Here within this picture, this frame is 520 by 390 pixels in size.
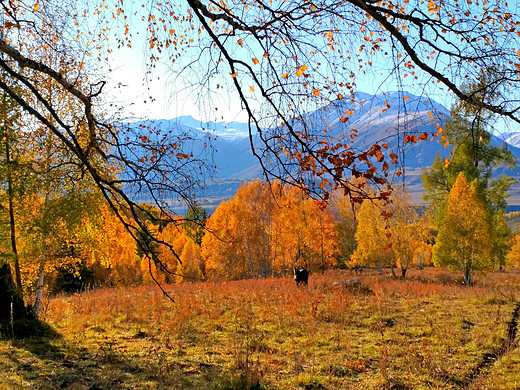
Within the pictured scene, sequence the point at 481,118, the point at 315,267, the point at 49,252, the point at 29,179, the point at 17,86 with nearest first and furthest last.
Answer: the point at 481,118
the point at 29,179
the point at 17,86
the point at 49,252
the point at 315,267

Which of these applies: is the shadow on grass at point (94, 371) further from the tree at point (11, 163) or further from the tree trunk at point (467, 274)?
the tree trunk at point (467, 274)

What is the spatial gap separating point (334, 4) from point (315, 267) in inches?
1413

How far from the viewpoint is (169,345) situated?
628 cm

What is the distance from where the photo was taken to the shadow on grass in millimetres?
4219

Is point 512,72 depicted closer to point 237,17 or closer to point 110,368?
point 237,17

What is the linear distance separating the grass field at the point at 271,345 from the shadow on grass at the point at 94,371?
15 mm

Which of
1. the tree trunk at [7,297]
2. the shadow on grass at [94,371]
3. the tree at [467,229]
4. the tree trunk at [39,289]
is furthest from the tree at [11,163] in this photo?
the tree at [467,229]

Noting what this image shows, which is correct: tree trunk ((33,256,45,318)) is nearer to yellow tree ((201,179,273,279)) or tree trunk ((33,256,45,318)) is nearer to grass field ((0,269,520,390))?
grass field ((0,269,520,390))

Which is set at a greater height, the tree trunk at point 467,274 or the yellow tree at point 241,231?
the yellow tree at point 241,231

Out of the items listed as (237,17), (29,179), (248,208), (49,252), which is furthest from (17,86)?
(248,208)

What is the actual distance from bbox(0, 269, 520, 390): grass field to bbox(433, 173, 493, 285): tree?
8.54 m

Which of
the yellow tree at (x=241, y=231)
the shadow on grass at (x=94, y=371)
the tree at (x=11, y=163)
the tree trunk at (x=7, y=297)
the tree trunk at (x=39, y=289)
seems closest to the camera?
the shadow on grass at (x=94, y=371)

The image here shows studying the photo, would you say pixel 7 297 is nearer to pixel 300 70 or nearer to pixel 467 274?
pixel 300 70

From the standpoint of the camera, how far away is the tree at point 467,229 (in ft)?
61.8
